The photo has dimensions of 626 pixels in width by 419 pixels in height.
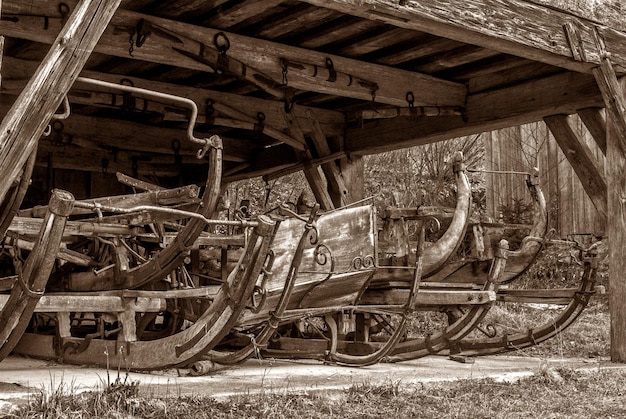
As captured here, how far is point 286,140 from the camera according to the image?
10.2m

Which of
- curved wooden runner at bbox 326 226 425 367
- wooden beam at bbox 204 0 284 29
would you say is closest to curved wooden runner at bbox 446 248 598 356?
curved wooden runner at bbox 326 226 425 367

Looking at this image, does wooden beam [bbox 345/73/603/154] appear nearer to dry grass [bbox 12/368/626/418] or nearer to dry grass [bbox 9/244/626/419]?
dry grass [bbox 9/244/626/419]

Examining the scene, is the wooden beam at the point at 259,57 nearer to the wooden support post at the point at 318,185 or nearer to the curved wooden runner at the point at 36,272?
the wooden support post at the point at 318,185

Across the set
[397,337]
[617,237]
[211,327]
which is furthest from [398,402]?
[617,237]

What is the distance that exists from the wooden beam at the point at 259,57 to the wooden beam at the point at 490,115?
30cm

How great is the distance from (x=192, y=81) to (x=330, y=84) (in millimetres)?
1805

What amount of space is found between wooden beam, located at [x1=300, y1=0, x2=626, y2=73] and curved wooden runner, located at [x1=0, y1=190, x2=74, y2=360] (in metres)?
2.42

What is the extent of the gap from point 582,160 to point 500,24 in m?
2.14

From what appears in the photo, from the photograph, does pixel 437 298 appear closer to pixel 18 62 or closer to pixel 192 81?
pixel 192 81

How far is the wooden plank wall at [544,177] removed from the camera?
13016mm

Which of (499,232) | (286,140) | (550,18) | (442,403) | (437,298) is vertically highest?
(550,18)

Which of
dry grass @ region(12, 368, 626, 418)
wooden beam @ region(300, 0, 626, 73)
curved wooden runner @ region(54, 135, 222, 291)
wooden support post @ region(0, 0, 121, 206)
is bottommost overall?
dry grass @ region(12, 368, 626, 418)

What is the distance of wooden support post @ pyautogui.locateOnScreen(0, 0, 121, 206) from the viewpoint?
176 inches

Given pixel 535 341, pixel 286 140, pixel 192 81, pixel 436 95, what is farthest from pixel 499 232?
pixel 192 81
